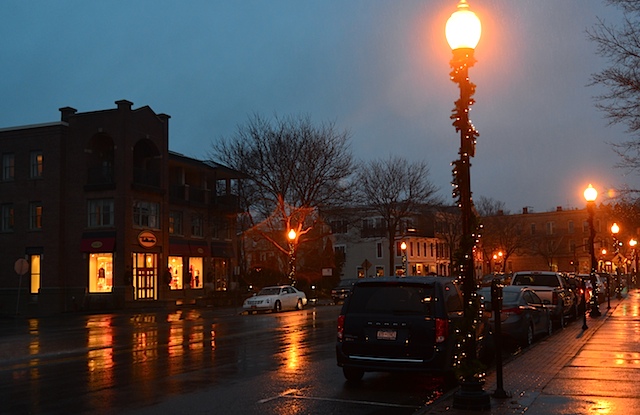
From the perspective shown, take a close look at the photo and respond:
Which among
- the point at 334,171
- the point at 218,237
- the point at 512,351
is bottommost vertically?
the point at 512,351

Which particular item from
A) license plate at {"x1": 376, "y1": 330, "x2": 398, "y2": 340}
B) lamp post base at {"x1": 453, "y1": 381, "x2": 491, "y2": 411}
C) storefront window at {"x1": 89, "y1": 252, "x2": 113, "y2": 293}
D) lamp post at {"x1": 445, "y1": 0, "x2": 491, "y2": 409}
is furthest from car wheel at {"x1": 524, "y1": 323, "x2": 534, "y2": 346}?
storefront window at {"x1": 89, "y1": 252, "x2": 113, "y2": 293}

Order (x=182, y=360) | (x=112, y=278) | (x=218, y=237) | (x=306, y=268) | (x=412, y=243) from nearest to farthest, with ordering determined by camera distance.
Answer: (x=182, y=360) → (x=112, y=278) → (x=218, y=237) → (x=306, y=268) → (x=412, y=243)

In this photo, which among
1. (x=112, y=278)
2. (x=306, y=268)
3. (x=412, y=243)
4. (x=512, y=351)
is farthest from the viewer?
(x=412, y=243)

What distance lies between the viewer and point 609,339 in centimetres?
1717

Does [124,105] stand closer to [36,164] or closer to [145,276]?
[36,164]

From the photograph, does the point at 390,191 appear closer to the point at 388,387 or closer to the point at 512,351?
the point at 512,351

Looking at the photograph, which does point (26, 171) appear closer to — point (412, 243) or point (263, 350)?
point (263, 350)

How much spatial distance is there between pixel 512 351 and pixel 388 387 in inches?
242

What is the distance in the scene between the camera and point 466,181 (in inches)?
357

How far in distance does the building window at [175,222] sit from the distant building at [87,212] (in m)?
0.81

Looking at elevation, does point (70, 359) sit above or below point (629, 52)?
below

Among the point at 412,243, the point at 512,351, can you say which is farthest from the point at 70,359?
the point at 412,243

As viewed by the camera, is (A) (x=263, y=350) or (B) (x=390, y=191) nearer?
(A) (x=263, y=350)

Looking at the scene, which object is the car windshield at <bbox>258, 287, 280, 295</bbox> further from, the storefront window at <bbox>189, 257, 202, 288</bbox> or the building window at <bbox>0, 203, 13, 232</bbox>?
the building window at <bbox>0, 203, 13, 232</bbox>
